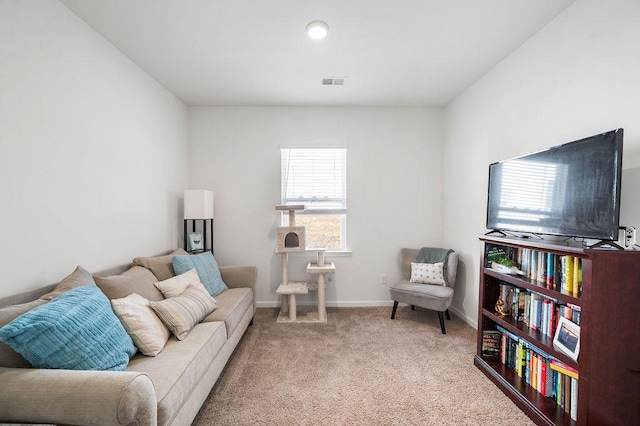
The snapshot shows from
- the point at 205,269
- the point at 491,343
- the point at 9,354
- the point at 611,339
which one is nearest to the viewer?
the point at 9,354

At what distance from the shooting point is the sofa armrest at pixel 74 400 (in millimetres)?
1112

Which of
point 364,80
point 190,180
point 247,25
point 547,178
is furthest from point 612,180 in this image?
point 190,180

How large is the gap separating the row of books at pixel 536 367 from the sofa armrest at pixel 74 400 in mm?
2233

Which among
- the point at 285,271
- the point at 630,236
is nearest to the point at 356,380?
the point at 285,271

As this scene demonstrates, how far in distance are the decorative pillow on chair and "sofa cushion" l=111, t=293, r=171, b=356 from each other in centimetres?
266

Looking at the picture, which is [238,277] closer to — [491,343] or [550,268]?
[491,343]

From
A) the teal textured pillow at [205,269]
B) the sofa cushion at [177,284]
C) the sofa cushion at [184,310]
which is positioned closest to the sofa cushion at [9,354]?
the sofa cushion at [184,310]

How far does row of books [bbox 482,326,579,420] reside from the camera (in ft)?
5.52

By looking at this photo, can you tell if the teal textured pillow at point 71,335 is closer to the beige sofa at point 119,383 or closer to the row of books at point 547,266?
the beige sofa at point 119,383

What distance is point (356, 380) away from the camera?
2.21 meters

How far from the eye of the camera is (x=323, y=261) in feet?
11.7

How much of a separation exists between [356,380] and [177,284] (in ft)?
5.41

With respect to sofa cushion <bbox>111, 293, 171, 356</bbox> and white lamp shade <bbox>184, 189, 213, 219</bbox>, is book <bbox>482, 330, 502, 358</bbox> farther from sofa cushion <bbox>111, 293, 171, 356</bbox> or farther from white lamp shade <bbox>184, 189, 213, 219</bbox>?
white lamp shade <bbox>184, 189, 213, 219</bbox>

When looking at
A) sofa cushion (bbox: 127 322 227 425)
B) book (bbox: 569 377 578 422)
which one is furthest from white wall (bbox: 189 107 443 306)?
book (bbox: 569 377 578 422)
